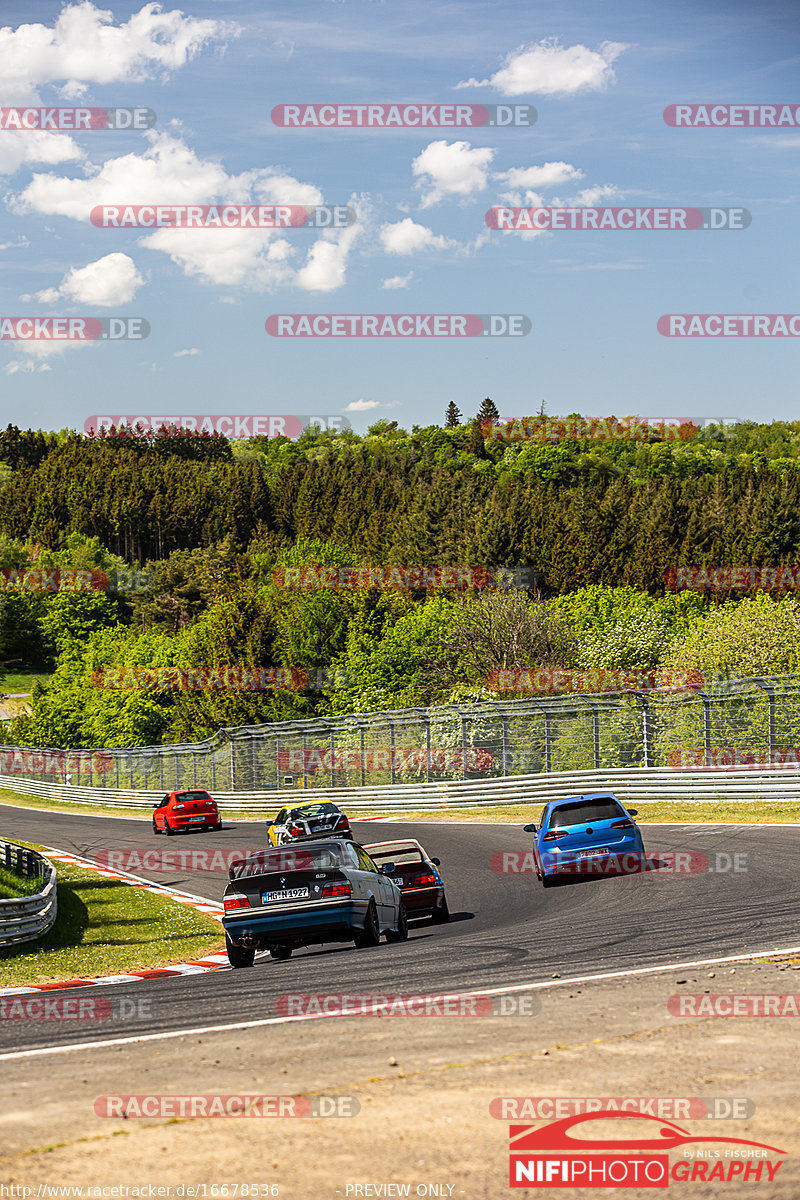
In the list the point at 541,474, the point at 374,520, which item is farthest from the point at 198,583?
the point at 541,474

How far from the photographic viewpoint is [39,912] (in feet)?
51.6

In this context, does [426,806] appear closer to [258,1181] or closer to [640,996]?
[640,996]

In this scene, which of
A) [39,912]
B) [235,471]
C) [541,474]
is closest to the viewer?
[39,912]

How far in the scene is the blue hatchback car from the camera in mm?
17500

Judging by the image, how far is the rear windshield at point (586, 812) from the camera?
58.3 ft

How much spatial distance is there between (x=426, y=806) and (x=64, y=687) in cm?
7627

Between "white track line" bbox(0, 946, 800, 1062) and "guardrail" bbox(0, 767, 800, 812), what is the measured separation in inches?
631
